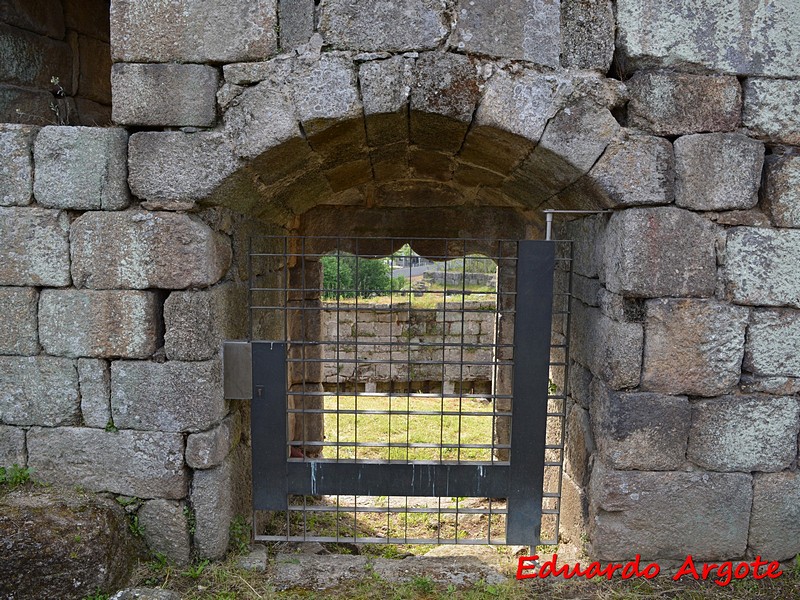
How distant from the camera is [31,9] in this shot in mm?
3402

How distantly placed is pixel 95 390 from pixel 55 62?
2.13m

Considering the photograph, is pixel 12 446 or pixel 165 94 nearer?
pixel 165 94

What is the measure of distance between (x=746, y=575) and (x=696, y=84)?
8.01ft

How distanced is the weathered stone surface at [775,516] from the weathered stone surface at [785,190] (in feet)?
4.18

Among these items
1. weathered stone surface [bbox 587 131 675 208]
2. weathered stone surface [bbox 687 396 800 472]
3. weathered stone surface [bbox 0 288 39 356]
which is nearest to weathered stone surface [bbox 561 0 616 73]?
weathered stone surface [bbox 587 131 675 208]

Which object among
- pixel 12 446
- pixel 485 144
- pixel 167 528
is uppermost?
pixel 485 144

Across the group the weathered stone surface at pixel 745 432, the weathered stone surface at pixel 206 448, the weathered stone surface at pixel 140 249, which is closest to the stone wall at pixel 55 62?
the weathered stone surface at pixel 140 249

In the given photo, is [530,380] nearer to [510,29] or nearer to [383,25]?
[510,29]

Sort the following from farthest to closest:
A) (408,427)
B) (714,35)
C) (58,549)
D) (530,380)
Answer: (408,427) → (530,380) → (714,35) → (58,549)

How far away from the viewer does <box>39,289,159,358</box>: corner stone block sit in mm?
2824

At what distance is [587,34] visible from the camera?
2695 millimetres

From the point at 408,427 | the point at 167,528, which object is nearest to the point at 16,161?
the point at 167,528

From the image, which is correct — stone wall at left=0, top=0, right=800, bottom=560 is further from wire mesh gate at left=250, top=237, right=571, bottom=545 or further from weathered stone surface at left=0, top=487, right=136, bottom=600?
wire mesh gate at left=250, top=237, right=571, bottom=545

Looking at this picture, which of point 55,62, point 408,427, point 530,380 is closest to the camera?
point 530,380
